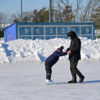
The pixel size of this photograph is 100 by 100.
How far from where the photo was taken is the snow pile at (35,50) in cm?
1649

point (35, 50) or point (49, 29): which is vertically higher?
point (49, 29)

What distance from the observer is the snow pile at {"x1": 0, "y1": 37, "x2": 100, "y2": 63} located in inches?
649

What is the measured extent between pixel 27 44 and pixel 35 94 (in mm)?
12903

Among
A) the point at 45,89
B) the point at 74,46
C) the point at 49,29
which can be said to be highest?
the point at 49,29

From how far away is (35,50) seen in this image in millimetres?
18172

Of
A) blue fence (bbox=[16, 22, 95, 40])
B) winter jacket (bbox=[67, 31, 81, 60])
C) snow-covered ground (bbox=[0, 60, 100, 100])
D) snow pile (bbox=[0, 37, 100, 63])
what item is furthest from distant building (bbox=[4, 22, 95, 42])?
winter jacket (bbox=[67, 31, 81, 60])

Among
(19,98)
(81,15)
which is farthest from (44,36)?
(19,98)

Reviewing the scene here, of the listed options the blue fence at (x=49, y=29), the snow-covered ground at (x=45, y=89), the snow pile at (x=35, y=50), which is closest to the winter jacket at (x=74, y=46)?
the snow-covered ground at (x=45, y=89)

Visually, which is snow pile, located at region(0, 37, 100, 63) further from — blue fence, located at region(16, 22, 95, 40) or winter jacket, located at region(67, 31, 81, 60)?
blue fence, located at region(16, 22, 95, 40)

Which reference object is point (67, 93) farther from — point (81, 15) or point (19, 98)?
point (81, 15)

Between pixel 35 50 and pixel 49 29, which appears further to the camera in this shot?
pixel 49 29

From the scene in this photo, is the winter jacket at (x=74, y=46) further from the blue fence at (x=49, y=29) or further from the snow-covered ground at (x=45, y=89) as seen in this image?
the blue fence at (x=49, y=29)

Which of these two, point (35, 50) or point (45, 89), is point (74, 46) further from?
point (35, 50)

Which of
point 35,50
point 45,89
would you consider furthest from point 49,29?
point 45,89
